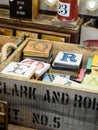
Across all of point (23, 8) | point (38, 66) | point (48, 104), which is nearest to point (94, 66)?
point (38, 66)

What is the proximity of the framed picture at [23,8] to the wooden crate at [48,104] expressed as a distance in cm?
143

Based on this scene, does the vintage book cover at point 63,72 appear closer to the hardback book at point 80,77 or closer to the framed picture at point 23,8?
the hardback book at point 80,77

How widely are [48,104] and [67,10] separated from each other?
4.48 ft

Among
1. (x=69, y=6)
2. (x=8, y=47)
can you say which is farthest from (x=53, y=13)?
(x=8, y=47)

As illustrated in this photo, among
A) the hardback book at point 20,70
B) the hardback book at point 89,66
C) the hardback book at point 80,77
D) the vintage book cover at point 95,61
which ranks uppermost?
the hardback book at point 20,70

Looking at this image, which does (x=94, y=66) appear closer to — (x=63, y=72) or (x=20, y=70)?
(x=63, y=72)

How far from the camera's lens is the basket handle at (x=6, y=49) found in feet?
4.79

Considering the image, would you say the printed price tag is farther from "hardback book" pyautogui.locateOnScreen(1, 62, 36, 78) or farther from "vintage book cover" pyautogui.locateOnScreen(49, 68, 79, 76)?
"hardback book" pyautogui.locateOnScreen(1, 62, 36, 78)

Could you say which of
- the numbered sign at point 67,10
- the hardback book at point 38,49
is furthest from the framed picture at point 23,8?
the hardback book at point 38,49

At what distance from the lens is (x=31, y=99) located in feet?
3.99

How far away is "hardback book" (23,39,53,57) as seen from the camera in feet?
5.14

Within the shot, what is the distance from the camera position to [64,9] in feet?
7.91

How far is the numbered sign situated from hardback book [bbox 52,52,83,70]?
875 millimetres

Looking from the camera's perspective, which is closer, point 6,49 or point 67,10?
point 6,49
